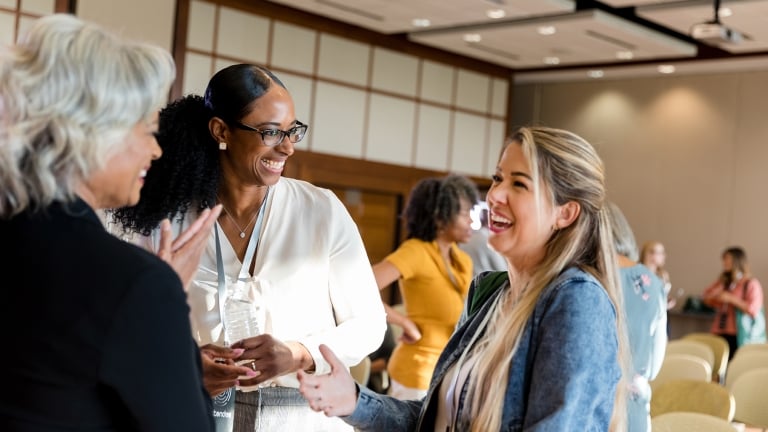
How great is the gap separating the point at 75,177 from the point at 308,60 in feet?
32.9

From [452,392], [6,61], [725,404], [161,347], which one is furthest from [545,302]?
[725,404]

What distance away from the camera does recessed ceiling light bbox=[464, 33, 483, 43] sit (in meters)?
11.6

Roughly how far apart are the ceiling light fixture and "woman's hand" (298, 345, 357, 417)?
30.3 ft

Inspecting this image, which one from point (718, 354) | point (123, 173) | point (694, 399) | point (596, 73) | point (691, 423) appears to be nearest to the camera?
point (123, 173)

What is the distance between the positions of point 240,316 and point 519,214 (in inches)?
29.7

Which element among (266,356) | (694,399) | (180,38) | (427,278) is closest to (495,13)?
(180,38)

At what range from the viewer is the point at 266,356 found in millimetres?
2166

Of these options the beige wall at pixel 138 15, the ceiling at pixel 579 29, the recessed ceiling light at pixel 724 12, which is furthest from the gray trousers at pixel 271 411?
the recessed ceiling light at pixel 724 12

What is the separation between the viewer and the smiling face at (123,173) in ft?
4.79

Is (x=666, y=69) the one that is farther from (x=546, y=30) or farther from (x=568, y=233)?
(x=568, y=233)

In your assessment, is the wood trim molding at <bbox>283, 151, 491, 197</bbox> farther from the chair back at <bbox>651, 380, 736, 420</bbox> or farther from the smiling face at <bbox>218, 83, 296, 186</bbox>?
the smiling face at <bbox>218, 83, 296, 186</bbox>

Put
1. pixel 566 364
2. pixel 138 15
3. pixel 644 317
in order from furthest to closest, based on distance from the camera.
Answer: pixel 138 15
pixel 644 317
pixel 566 364

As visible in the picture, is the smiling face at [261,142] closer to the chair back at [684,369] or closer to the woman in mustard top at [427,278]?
the woman in mustard top at [427,278]

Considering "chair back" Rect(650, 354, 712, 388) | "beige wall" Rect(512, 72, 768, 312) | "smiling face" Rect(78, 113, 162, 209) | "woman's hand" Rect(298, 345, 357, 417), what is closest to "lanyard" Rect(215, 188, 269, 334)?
"woman's hand" Rect(298, 345, 357, 417)
